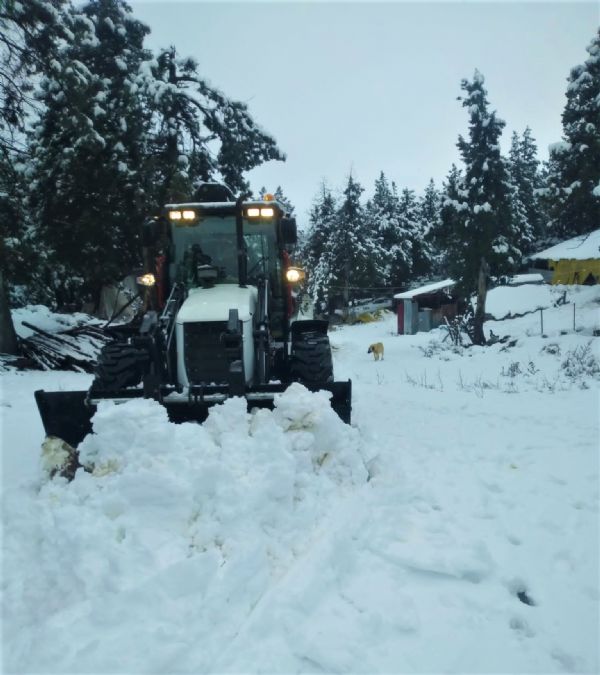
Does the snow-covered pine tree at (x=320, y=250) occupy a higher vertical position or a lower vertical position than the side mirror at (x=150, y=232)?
higher

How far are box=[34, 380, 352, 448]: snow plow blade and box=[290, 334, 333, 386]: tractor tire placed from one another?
0.72m

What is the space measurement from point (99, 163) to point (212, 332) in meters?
13.2

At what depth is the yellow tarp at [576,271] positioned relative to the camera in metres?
30.2

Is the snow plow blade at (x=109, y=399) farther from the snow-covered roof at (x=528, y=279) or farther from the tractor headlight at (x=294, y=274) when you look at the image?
the snow-covered roof at (x=528, y=279)

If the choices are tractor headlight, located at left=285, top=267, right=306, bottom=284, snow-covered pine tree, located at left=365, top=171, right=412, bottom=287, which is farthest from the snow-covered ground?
snow-covered pine tree, located at left=365, top=171, right=412, bottom=287

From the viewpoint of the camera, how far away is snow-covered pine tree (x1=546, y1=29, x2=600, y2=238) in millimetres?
19156

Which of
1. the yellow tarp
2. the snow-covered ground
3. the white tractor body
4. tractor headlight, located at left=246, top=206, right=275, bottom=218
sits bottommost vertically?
the snow-covered ground

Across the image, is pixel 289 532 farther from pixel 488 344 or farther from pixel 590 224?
pixel 590 224

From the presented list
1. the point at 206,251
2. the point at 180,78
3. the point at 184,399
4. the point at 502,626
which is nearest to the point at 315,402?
the point at 184,399

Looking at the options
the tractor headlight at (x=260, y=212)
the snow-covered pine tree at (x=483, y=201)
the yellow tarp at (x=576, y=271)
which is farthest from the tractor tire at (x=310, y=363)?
the yellow tarp at (x=576, y=271)

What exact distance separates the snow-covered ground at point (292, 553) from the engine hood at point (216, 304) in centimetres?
131

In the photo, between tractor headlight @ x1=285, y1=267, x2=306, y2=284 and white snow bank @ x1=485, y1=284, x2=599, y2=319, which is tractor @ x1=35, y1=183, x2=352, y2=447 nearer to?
tractor headlight @ x1=285, y1=267, x2=306, y2=284

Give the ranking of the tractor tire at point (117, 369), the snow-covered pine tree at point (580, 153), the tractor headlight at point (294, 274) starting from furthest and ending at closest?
the snow-covered pine tree at point (580, 153)
the tractor headlight at point (294, 274)
the tractor tire at point (117, 369)

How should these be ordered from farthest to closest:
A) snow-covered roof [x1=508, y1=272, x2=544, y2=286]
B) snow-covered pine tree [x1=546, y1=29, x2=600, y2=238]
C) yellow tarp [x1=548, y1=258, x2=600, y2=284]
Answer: snow-covered roof [x1=508, y1=272, x2=544, y2=286] < yellow tarp [x1=548, y1=258, x2=600, y2=284] < snow-covered pine tree [x1=546, y1=29, x2=600, y2=238]
